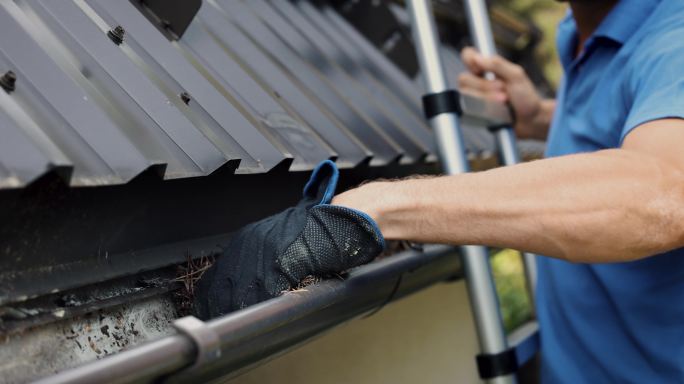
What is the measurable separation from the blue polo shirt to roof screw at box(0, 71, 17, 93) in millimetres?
1178

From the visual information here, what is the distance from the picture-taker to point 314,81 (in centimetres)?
199

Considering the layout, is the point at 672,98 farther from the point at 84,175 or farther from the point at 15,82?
the point at 15,82

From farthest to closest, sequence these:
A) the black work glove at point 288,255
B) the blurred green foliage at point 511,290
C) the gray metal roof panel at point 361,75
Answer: the blurred green foliage at point 511,290
the gray metal roof panel at point 361,75
the black work glove at point 288,255

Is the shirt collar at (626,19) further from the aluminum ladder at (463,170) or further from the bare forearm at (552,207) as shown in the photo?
the bare forearm at (552,207)

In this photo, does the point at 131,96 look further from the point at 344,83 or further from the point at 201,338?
the point at 344,83

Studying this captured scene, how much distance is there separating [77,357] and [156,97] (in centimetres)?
52

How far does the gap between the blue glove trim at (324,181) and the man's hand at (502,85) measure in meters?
1.26

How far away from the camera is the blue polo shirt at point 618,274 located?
4.97ft

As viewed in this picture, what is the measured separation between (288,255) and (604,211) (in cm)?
59

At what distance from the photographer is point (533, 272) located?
2314 mm

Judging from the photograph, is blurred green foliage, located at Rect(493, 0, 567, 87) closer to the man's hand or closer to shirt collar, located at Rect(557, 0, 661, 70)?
the man's hand

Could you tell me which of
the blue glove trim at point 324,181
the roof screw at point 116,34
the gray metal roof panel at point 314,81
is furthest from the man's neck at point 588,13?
the roof screw at point 116,34

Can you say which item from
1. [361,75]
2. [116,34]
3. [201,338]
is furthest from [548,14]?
[201,338]

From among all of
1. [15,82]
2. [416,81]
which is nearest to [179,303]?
[15,82]
